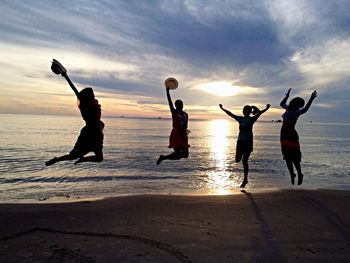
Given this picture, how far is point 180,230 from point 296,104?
522 cm

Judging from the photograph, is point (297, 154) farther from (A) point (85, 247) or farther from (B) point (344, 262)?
(A) point (85, 247)

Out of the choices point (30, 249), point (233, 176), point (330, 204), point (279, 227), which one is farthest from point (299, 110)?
point (233, 176)

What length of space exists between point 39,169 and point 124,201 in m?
11.8

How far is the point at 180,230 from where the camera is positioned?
7305 millimetres

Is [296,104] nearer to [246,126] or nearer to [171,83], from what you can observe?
[246,126]

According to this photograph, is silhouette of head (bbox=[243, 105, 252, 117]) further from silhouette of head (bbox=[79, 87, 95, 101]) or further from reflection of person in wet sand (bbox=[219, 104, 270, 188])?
silhouette of head (bbox=[79, 87, 95, 101])

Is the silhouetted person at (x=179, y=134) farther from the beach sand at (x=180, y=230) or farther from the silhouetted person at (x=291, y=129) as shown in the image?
the silhouetted person at (x=291, y=129)

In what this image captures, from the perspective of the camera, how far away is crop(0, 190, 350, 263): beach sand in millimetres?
6082

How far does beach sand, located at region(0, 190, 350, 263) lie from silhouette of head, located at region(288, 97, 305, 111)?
2.81 m

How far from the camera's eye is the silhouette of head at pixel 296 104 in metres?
9.77

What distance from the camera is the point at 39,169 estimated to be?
2006 centimetres

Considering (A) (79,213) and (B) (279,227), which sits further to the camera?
(A) (79,213)

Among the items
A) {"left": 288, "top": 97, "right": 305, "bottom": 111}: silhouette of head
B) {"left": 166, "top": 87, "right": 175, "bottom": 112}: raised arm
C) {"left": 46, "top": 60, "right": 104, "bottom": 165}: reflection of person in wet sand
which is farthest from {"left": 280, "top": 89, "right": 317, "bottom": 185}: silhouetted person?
{"left": 46, "top": 60, "right": 104, "bottom": 165}: reflection of person in wet sand

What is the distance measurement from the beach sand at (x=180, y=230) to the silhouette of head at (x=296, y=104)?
9.23 feet
